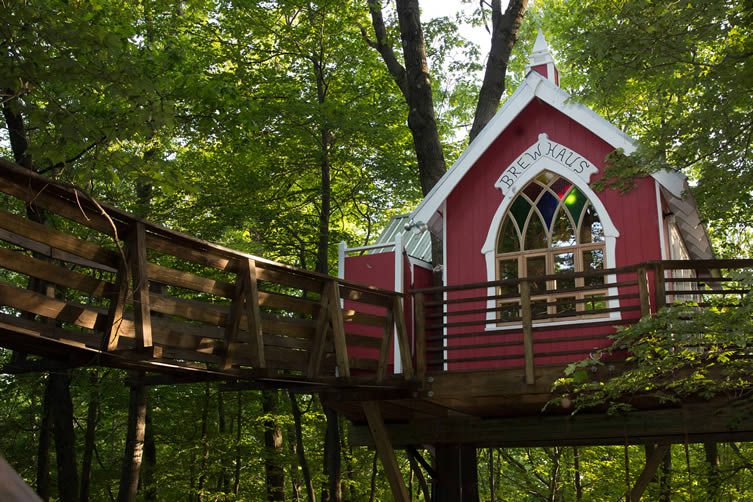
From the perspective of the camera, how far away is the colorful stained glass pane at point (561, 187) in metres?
11.1

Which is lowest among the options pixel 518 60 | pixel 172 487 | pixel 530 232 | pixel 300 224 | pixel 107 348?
pixel 172 487

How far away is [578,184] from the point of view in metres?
11.0

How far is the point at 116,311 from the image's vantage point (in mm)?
6664

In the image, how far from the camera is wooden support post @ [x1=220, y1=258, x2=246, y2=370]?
789 centimetres

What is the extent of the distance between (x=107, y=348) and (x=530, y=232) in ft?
20.6

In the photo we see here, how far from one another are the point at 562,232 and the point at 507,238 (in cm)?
77

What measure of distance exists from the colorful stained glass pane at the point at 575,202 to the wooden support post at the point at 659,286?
170cm

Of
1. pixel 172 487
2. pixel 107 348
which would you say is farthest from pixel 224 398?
pixel 107 348

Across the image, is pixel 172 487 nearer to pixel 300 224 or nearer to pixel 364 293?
pixel 300 224

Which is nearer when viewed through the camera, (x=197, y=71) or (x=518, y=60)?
(x=197, y=71)

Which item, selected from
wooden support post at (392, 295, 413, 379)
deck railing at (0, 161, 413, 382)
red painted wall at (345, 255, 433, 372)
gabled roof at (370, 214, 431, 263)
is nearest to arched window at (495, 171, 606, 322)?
wooden support post at (392, 295, 413, 379)

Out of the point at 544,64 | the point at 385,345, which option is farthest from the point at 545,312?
the point at 544,64

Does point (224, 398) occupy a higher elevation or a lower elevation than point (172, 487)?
higher

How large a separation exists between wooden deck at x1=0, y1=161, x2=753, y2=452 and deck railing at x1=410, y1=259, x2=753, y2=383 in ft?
0.08
